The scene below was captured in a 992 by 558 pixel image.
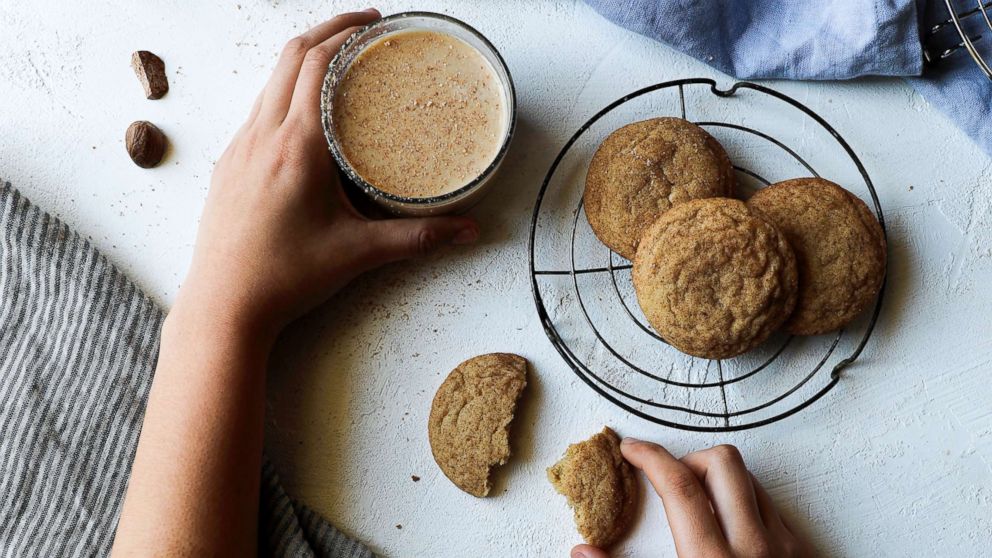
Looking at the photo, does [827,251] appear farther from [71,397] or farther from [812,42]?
[71,397]

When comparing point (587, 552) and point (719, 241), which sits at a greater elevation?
point (719, 241)

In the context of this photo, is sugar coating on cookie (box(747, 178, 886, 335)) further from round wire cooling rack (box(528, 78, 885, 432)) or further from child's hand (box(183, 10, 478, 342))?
child's hand (box(183, 10, 478, 342))

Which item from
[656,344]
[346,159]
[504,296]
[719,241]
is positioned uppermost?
[346,159]

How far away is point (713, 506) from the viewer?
4.20ft

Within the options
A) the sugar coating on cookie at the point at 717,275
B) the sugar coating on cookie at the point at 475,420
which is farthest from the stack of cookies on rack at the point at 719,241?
the sugar coating on cookie at the point at 475,420

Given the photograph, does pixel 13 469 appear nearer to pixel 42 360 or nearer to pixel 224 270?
pixel 42 360

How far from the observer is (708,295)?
1.20 meters

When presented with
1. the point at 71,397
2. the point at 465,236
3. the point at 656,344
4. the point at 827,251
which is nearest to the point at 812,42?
the point at 827,251

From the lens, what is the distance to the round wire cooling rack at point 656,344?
1.35m

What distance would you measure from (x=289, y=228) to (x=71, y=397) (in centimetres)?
47

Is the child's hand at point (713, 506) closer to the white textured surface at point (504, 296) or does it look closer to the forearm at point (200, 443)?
the white textured surface at point (504, 296)

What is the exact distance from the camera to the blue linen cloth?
1.33 m

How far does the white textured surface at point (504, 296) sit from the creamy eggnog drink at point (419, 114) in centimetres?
20

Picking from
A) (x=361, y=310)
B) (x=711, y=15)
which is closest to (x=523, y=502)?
(x=361, y=310)
